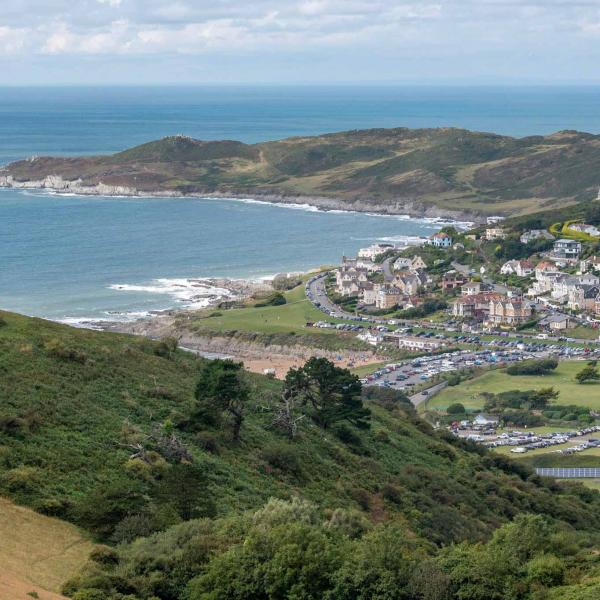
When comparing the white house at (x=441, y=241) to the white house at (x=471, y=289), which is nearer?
the white house at (x=471, y=289)

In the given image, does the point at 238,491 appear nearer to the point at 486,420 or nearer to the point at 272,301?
the point at 486,420

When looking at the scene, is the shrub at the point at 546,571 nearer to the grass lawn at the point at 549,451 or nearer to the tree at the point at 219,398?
the tree at the point at 219,398

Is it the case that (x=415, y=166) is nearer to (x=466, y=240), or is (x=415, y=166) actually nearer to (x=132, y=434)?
(x=466, y=240)

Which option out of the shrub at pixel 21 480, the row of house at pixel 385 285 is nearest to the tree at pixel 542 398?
the row of house at pixel 385 285

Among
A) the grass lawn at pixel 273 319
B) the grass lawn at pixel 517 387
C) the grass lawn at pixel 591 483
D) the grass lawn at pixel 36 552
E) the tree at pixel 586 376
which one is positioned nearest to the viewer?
the grass lawn at pixel 36 552

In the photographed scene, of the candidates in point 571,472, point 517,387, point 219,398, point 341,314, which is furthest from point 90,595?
point 341,314

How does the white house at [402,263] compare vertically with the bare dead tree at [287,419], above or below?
below

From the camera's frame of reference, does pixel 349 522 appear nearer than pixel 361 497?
Yes
